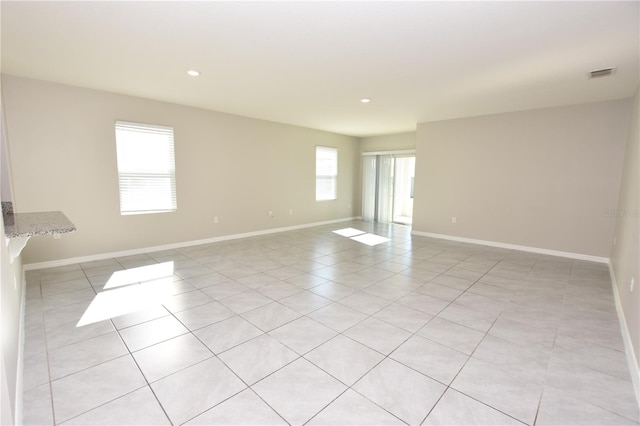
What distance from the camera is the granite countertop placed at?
168 cm

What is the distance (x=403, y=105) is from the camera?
4.54 metres

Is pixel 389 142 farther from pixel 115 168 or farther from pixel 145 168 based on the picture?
pixel 115 168

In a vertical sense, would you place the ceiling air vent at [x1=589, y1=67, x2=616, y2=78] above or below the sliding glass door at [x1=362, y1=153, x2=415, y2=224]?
above

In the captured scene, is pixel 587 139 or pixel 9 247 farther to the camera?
pixel 587 139

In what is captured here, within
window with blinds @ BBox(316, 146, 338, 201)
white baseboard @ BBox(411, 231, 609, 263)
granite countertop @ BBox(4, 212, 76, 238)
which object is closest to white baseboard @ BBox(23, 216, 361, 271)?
window with blinds @ BBox(316, 146, 338, 201)

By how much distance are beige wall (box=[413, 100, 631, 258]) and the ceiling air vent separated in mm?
1436

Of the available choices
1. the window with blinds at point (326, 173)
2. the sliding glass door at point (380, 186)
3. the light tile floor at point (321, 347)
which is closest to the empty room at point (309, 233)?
the light tile floor at point (321, 347)

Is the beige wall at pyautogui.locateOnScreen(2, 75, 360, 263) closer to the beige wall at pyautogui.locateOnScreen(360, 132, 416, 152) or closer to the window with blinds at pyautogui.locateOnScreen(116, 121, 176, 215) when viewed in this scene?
the window with blinds at pyautogui.locateOnScreen(116, 121, 176, 215)

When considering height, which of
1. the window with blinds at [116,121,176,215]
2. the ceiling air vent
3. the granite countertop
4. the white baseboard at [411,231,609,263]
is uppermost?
the ceiling air vent

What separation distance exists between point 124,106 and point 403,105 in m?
4.17

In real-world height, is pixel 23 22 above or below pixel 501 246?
above

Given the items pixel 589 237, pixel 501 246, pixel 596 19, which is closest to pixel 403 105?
pixel 596 19

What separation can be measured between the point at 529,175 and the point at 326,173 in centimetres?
438

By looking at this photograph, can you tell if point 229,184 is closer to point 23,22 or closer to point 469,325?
point 23,22
